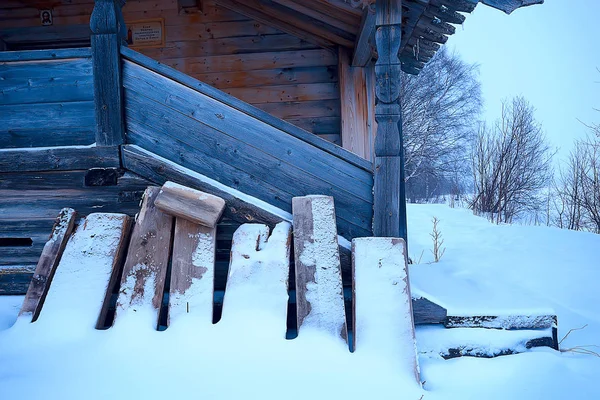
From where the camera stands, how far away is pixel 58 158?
3.06 meters

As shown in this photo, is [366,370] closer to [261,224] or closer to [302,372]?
[302,372]

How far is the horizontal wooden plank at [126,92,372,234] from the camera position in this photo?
308cm

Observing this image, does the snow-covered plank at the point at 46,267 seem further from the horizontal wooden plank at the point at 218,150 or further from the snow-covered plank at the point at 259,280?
the snow-covered plank at the point at 259,280

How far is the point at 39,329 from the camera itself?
7.01 ft

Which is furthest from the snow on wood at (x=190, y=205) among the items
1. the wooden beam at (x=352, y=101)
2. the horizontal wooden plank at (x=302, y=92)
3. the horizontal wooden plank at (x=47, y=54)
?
the horizontal wooden plank at (x=302, y=92)

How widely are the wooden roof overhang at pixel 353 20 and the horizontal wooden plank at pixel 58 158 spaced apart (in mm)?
2120

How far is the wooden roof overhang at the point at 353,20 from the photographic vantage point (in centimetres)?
389

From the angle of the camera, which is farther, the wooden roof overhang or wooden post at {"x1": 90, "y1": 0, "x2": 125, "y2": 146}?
the wooden roof overhang

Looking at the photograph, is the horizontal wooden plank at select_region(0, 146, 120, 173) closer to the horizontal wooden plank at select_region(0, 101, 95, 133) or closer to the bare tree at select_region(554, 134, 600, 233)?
the horizontal wooden plank at select_region(0, 101, 95, 133)

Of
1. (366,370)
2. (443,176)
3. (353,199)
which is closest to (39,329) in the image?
(366,370)

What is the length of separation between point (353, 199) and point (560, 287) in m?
2.43

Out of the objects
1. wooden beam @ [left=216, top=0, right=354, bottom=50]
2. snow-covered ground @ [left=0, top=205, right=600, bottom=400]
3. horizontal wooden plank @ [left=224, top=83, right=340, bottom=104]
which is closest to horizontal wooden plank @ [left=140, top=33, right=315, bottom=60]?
wooden beam @ [left=216, top=0, right=354, bottom=50]

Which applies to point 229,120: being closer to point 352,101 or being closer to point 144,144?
point 144,144

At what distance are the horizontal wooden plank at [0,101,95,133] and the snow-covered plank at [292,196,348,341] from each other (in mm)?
1634
